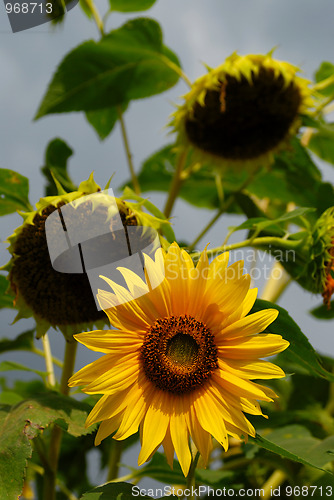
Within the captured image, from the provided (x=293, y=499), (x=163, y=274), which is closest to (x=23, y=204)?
(x=163, y=274)

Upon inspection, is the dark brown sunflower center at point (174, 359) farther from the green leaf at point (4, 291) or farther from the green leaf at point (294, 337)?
the green leaf at point (4, 291)

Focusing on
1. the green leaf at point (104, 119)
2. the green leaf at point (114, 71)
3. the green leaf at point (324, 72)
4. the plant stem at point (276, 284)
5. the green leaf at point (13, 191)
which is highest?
the green leaf at point (114, 71)

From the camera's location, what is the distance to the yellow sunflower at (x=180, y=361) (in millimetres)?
631

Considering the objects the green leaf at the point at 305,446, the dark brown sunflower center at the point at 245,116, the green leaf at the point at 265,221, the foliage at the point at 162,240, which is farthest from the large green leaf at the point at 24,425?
the dark brown sunflower center at the point at 245,116

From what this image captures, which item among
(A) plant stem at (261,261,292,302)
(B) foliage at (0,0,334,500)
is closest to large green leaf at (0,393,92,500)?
(B) foliage at (0,0,334,500)

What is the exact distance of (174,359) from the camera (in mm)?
700

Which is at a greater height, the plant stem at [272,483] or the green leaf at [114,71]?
the green leaf at [114,71]

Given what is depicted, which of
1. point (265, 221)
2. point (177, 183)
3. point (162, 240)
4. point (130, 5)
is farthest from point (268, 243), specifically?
point (130, 5)

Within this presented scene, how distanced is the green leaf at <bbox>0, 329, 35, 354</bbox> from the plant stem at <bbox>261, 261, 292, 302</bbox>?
619 mm

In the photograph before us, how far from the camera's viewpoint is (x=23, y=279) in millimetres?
830

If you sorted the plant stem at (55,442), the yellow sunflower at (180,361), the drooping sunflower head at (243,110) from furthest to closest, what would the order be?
the drooping sunflower head at (243,110), the plant stem at (55,442), the yellow sunflower at (180,361)

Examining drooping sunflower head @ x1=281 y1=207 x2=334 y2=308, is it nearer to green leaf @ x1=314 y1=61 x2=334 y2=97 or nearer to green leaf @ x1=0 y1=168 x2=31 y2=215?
green leaf @ x1=0 y1=168 x2=31 y2=215

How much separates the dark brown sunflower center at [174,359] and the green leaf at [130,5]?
0.94 meters

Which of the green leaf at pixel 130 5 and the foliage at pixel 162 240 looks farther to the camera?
the green leaf at pixel 130 5
